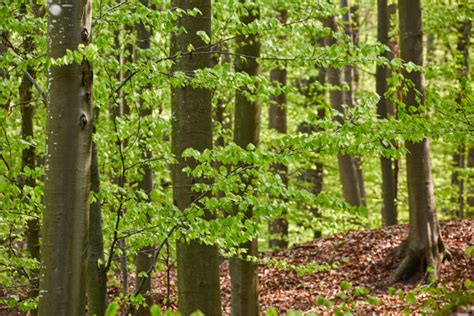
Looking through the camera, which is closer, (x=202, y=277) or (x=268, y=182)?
(x=268, y=182)

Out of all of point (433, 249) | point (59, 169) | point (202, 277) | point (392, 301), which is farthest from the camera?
point (433, 249)

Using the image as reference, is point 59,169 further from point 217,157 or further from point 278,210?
point 278,210

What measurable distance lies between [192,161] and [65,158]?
6.57 feet

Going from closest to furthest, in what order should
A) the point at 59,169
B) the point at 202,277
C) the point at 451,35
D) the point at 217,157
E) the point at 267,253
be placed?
the point at 59,169, the point at 217,157, the point at 202,277, the point at 267,253, the point at 451,35

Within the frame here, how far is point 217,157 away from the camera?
536 cm

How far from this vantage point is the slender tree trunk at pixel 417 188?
35.1ft

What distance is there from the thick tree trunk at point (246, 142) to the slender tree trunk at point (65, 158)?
501 centimetres

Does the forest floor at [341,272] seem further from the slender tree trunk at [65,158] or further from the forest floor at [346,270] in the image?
the slender tree trunk at [65,158]

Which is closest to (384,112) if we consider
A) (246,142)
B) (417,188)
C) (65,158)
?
(417,188)

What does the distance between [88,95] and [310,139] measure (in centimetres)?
210

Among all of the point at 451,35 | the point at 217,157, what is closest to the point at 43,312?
the point at 217,157

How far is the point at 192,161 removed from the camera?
6184 mm

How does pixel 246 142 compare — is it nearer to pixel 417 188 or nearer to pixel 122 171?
pixel 122 171

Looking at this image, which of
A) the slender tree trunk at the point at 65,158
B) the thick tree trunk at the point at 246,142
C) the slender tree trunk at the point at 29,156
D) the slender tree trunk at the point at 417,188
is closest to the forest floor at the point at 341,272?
the slender tree trunk at the point at 417,188
